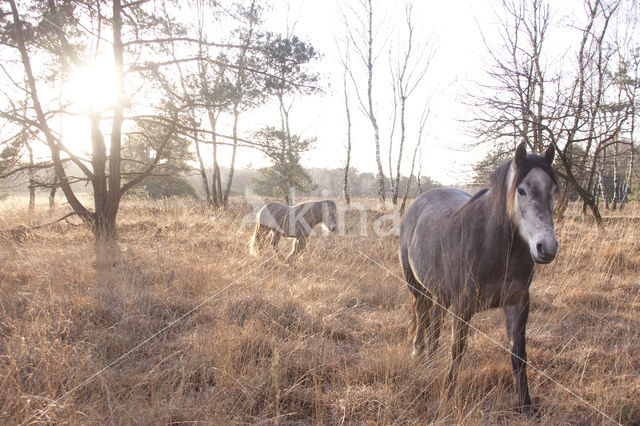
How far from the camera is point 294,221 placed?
22.8 ft

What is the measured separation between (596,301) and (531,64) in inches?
323

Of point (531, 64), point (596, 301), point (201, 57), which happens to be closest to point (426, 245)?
point (596, 301)

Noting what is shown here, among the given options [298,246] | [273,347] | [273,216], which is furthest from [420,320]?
[273,216]

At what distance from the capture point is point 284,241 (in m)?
8.93

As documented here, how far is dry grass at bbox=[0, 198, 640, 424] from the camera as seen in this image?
188 centimetres

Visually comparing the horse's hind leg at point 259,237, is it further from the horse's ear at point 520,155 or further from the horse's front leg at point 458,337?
the horse's ear at point 520,155

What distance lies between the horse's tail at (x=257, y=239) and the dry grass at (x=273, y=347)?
1090 mm

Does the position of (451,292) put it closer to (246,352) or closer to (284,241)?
(246,352)

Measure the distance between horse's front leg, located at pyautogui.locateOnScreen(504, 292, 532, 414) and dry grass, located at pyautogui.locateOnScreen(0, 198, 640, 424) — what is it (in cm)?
11

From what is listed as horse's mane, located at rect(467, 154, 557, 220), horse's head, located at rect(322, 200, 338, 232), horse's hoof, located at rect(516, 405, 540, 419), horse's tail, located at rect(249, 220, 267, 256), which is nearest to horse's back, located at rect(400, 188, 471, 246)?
horse's mane, located at rect(467, 154, 557, 220)

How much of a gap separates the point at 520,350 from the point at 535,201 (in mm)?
1010

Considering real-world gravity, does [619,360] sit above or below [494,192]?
below

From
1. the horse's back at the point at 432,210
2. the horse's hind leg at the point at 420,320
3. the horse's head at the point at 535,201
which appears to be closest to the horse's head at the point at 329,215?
the horse's back at the point at 432,210

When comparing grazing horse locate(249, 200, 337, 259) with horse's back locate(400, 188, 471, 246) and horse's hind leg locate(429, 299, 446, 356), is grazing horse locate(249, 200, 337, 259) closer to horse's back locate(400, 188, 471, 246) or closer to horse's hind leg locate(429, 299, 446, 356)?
horse's back locate(400, 188, 471, 246)
